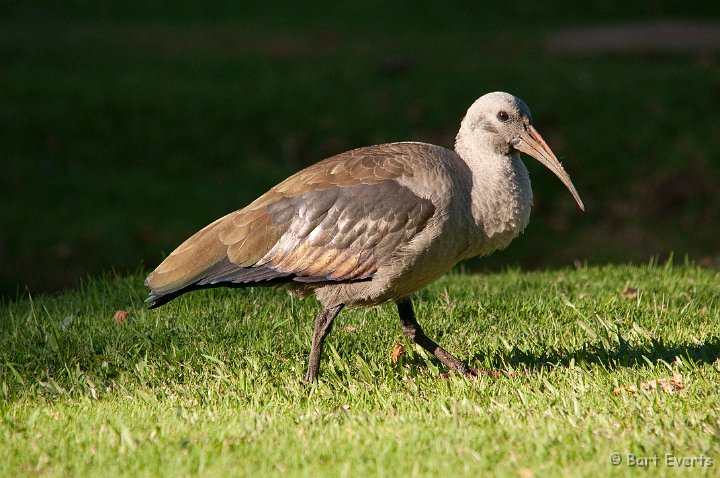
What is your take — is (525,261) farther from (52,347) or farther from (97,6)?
(97,6)

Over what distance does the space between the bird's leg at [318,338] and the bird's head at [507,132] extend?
1247mm

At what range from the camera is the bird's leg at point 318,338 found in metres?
5.89

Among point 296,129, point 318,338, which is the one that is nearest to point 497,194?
point 318,338

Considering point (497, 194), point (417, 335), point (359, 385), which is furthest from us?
point (417, 335)

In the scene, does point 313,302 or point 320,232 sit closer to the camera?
point 320,232

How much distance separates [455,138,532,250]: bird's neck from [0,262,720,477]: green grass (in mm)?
780

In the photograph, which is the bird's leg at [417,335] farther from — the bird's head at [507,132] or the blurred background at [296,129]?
the blurred background at [296,129]

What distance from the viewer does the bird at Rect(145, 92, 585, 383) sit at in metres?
5.75

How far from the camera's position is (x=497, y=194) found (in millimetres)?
5875

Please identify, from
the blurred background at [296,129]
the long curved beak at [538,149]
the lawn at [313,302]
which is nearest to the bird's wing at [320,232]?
the lawn at [313,302]

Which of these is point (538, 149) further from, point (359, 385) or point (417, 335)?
point (359, 385)

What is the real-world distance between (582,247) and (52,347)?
8.26 metres

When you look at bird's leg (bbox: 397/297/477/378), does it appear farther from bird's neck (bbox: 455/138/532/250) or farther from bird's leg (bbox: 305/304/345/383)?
bird's neck (bbox: 455/138/532/250)

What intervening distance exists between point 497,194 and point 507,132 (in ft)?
1.44
